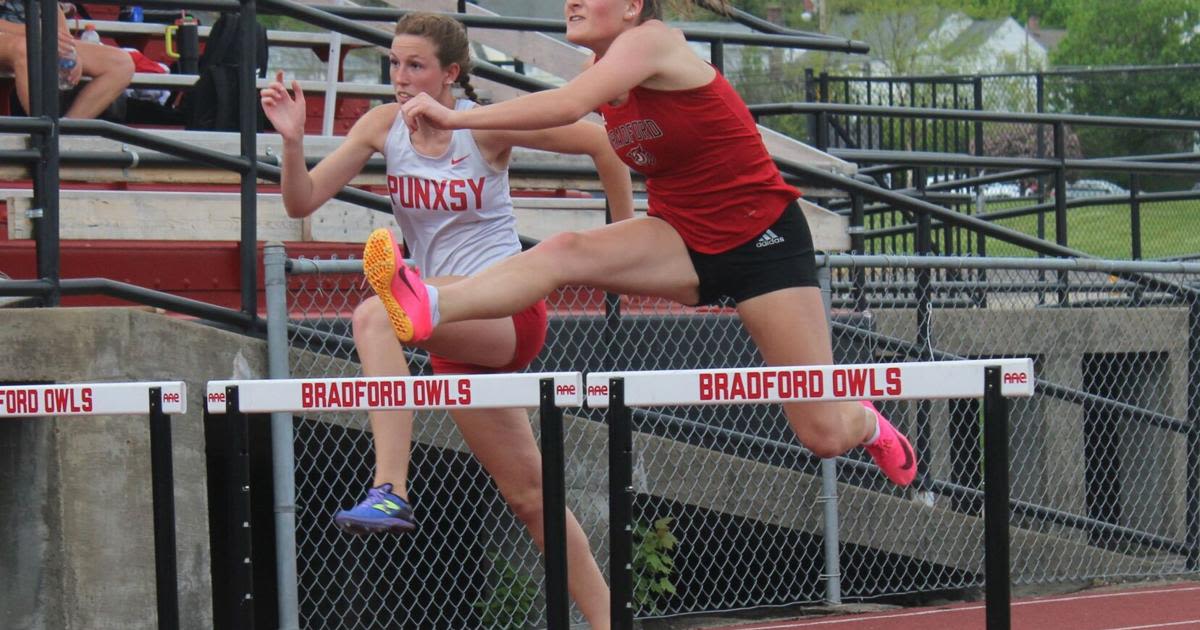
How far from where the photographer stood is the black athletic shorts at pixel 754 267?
5.15m

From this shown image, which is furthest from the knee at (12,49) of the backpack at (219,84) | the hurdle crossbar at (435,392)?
the hurdle crossbar at (435,392)

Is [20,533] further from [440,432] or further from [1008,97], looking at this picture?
[1008,97]

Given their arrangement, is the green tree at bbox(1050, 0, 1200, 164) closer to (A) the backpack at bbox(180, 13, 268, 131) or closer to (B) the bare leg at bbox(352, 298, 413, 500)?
(A) the backpack at bbox(180, 13, 268, 131)

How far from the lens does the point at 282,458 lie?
21.8ft

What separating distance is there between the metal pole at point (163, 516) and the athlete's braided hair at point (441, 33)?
1416 mm

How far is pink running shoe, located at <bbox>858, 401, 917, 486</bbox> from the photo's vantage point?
588 centimetres

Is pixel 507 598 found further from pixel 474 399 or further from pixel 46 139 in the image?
pixel 474 399

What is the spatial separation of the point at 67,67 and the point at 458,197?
3468 millimetres

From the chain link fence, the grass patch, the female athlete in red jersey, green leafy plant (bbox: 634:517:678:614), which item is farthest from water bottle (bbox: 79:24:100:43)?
the grass patch

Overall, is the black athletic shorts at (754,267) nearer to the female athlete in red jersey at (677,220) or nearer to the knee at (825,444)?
the female athlete in red jersey at (677,220)

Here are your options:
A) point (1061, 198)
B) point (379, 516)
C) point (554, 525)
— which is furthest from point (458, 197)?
point (1061, 198)

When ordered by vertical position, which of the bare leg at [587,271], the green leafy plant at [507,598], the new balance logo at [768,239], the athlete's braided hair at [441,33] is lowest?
the green leafy plant at [507,598]

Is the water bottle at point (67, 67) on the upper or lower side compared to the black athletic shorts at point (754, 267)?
upper

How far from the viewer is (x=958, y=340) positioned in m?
9.33
